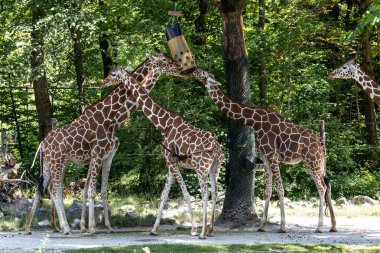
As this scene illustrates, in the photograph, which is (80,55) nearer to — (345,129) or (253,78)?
(253,78)

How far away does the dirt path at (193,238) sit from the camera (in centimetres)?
1269

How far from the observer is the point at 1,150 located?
62.5ft

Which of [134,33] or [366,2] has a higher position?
[366,2]

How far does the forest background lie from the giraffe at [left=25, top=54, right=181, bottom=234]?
3785mm

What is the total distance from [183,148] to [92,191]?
2166 mm

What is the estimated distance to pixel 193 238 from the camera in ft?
45.0

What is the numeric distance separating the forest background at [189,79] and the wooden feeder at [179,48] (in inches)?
172

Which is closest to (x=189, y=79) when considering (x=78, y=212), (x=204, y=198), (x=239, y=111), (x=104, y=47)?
(x=104, y=47)

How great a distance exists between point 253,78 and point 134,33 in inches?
172

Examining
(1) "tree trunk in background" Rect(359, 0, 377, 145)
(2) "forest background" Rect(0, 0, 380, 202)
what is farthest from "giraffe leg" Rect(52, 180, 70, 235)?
(1) "tree trunk in background" Rect(359, 0, 377, 145)

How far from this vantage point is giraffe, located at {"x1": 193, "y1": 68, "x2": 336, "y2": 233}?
15.0 meters

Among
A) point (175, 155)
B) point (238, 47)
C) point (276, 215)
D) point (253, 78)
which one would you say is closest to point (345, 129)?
point (253, 78)

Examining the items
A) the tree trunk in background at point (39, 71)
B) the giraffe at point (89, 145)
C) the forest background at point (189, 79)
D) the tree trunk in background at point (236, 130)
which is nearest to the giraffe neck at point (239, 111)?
the tree trunk in background at point (236, 130)

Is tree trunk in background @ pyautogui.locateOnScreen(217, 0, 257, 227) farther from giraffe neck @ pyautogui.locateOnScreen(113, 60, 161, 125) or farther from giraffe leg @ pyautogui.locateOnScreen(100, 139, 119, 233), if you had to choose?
giraffe leg @ pyautogui.locateOnScreen(100, 139, 119, 233)
